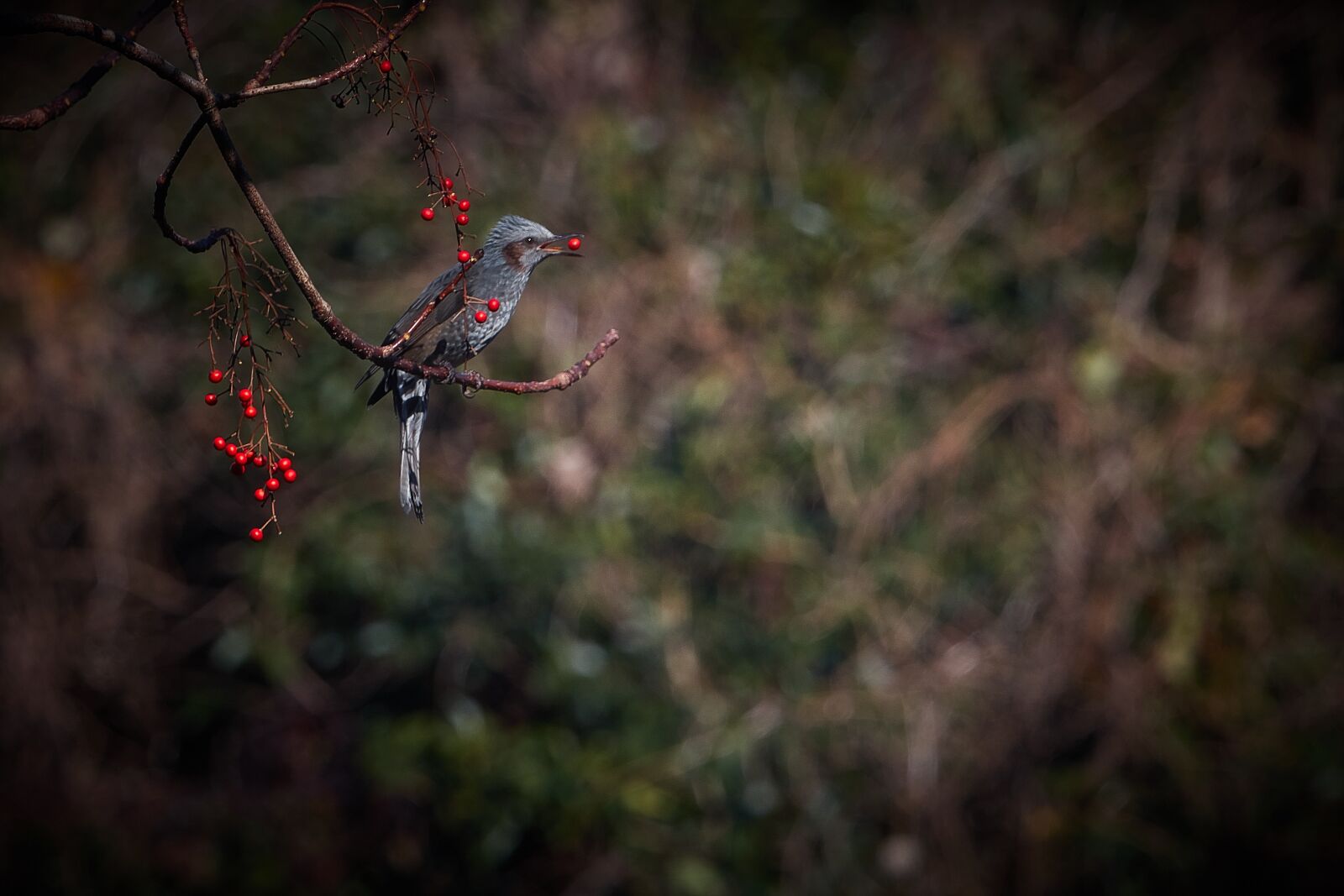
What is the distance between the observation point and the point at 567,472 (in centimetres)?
480

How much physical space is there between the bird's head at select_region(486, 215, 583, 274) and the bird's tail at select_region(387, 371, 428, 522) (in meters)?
0.26

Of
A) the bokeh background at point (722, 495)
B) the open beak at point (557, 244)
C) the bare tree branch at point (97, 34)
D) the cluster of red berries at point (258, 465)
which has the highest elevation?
the bokeh background at point (722, 495)

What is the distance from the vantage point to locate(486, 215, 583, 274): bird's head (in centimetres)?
195

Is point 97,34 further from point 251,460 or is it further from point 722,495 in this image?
point 722,495

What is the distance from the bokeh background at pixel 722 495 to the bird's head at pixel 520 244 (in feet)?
8.48

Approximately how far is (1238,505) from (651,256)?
2.60m

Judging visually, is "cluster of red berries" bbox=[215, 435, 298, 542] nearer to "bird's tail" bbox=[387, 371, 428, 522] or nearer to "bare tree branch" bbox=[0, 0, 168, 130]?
"bird's tail" bbox=[387, 371, 428, 522]

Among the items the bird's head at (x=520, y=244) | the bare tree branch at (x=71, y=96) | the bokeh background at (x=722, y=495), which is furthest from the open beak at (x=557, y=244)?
the bokeh background at (x=722, y=495)

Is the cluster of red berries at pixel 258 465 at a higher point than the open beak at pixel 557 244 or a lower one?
lower

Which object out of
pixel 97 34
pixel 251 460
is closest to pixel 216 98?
pixel 97 34

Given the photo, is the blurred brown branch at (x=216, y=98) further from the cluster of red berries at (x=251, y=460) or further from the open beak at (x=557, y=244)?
the open beak at (x=557, y=244)

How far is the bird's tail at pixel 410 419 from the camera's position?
1.96 metres

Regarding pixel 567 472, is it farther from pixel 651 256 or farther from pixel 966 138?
pixel 966 138

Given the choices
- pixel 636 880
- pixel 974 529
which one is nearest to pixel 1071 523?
pixel 974 529
